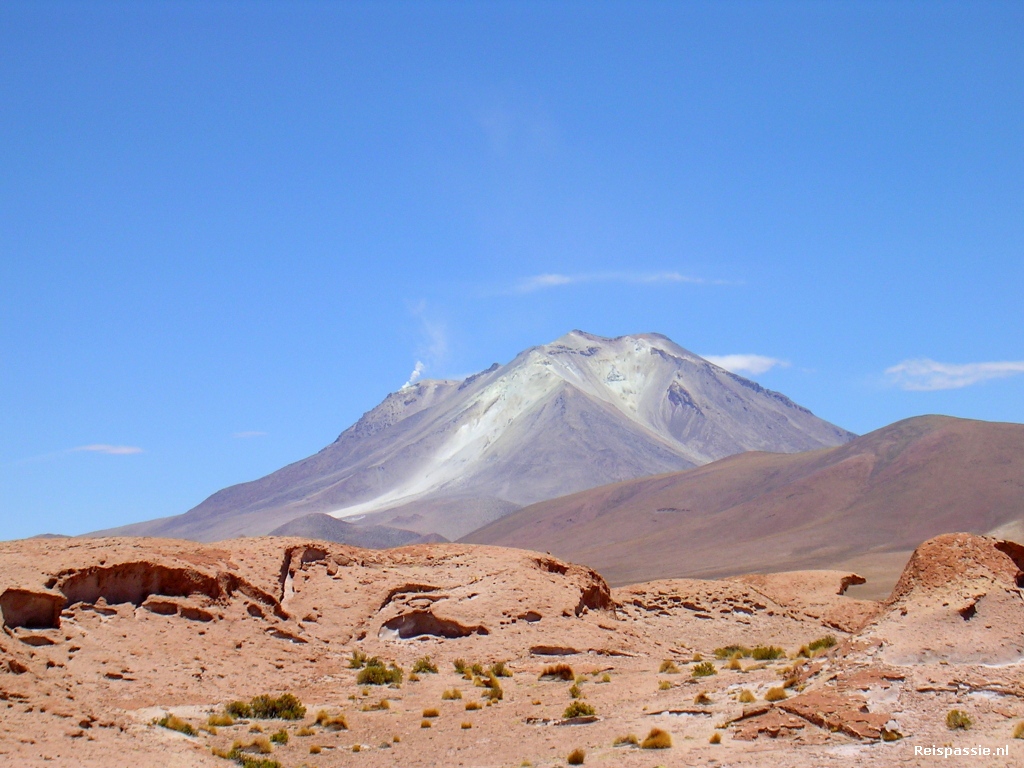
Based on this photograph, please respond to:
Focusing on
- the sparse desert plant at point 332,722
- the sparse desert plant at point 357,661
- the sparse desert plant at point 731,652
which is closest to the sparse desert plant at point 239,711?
the sparse desert plant at point 332,722

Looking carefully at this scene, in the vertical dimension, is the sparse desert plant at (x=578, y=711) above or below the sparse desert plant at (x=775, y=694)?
below

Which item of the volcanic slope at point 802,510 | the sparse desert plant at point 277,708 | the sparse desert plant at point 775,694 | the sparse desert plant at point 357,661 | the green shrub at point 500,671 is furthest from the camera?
the volcanic slope at point 802,510

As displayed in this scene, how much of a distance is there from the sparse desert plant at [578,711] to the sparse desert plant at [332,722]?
3.34 m

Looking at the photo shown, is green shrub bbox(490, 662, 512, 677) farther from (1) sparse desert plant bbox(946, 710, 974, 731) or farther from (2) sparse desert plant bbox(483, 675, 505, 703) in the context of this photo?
(1) sparse desert plant bbox(946, 710, 974, 731)

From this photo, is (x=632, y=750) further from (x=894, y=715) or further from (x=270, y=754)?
(x=270, y=754)

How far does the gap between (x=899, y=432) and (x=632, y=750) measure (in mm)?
140841

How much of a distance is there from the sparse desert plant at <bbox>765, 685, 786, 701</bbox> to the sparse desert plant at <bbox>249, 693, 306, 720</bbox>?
7218mm

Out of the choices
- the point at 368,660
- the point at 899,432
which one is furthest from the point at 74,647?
the point at 899,432

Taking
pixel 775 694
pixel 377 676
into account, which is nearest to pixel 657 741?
pixel 775 694

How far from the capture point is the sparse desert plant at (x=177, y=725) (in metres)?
15.0

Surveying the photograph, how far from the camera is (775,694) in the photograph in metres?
14.9

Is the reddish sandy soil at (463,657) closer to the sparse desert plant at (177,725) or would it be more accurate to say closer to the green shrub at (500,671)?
the sparse desert plant at (177,725)

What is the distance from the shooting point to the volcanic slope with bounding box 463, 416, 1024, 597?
10469 cm

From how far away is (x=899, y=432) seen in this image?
5738 inches
